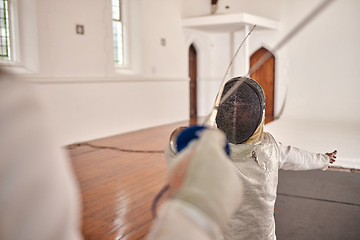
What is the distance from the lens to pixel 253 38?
9.68m

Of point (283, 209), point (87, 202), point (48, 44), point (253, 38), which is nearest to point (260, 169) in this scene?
point (283, 209)

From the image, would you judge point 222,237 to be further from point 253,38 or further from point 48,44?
point 253,38

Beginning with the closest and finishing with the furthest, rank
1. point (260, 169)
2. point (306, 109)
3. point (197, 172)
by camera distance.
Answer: point (197, 172) < point (260, 169) < point (306, 109)

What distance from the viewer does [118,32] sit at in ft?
23.5

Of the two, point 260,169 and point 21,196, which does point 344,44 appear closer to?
point 260,169

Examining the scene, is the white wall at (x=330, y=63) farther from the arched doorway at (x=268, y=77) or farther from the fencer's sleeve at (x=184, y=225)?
the fencer's sleeve at (x=184, y=225)

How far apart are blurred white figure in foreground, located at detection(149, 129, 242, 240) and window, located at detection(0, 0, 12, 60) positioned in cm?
529

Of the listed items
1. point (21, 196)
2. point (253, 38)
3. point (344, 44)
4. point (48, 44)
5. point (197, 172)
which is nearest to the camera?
point (21, 196)

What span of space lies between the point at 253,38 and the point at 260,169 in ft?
29.0

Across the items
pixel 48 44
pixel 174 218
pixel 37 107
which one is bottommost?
pixel 174 218

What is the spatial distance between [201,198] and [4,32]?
216 inches

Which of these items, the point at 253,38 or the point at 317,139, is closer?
the point at 317,139

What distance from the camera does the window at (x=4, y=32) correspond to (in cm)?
502

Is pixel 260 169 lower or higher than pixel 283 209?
higher
